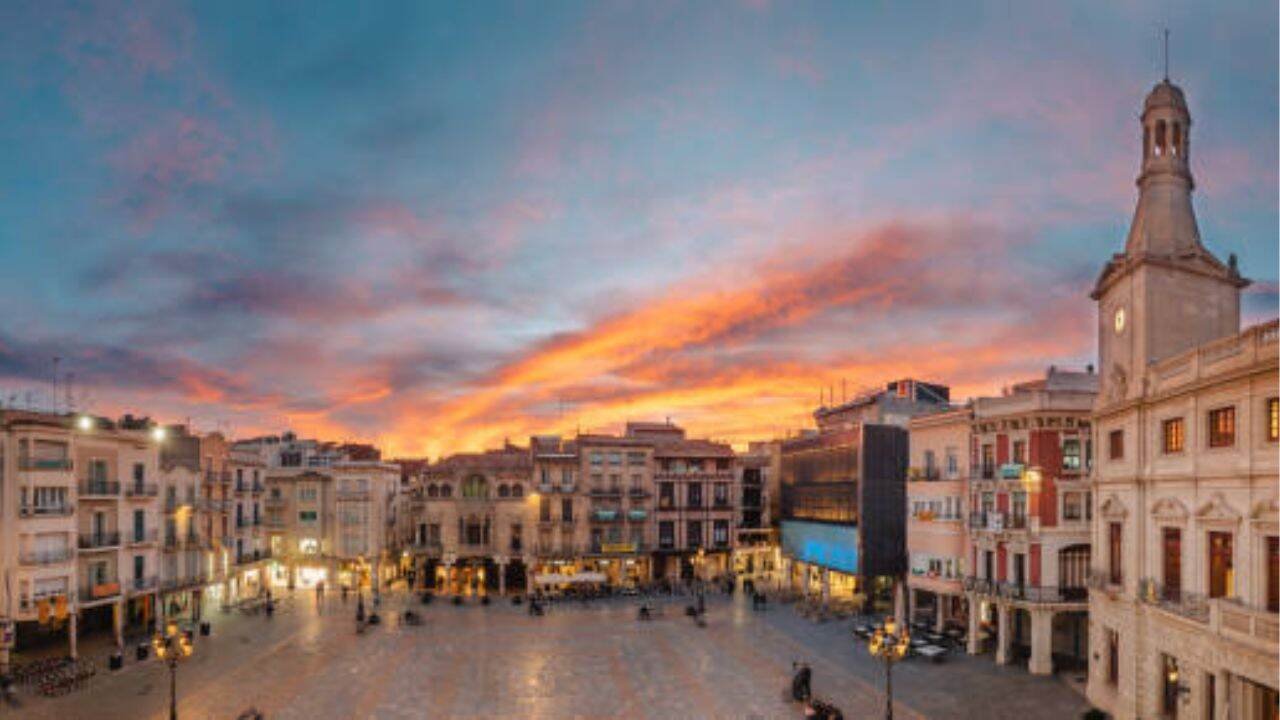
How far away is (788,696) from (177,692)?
25.2 m

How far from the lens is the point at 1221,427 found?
24188mm

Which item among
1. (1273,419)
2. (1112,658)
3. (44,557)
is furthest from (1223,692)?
(44,557)

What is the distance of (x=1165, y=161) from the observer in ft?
105

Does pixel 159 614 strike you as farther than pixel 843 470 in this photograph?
No

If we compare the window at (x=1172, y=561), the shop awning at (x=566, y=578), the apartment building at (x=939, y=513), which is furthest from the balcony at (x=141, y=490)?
the window at (x=1172, y=561)

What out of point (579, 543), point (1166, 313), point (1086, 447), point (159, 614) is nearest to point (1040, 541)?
point (1086, 447)

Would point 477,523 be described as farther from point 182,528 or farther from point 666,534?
point 182,528

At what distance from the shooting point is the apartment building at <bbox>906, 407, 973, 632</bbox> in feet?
156

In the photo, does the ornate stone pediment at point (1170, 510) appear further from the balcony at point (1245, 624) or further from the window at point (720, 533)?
the window at point (720, 533)

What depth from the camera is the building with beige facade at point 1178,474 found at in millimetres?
22062

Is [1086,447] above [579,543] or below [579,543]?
above

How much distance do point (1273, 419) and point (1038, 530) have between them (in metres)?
20.4

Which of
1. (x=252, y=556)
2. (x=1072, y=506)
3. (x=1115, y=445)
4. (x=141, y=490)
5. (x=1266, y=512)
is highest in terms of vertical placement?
(x=1115, y=445)

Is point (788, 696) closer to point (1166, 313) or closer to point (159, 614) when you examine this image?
point (1166, 313)
